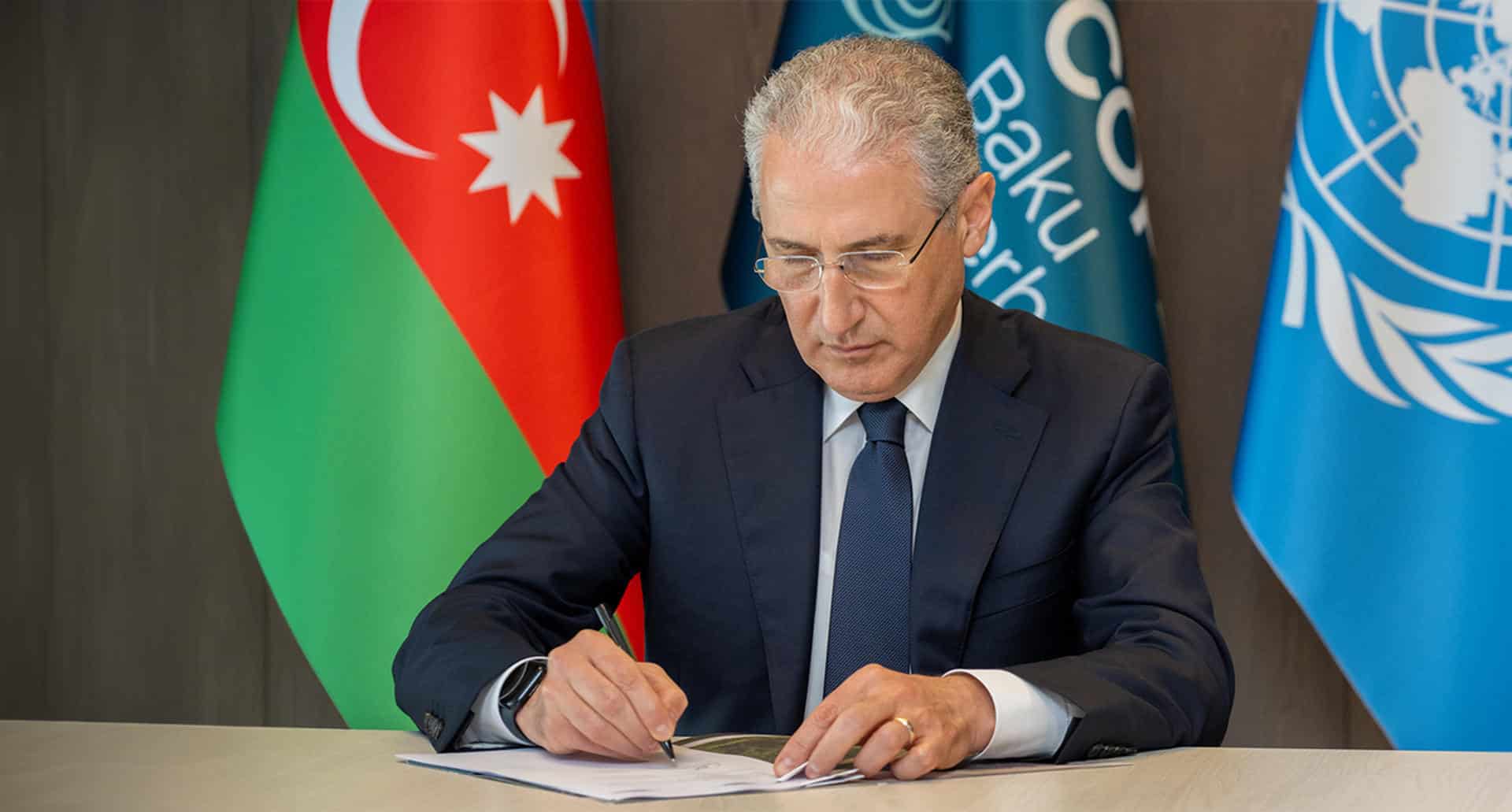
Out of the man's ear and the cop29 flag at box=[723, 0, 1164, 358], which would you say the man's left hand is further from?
the cop29 flag at box=[723, 0, 1164, 358]

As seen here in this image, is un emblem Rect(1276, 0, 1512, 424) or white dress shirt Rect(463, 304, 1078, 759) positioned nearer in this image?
white dress shirt Rect(463, 304, 1078, 759)

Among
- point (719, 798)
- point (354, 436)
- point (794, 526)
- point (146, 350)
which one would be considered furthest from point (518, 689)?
point (146, 350)

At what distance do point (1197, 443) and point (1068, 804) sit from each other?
6.54ft

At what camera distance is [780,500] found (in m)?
1.85

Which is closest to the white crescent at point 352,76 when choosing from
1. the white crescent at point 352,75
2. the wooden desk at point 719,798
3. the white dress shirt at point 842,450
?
the white crescent at point 352,75

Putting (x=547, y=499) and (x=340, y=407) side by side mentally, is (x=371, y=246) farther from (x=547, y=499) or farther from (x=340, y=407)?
(x=547, y=499)

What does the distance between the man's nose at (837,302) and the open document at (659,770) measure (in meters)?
0.49

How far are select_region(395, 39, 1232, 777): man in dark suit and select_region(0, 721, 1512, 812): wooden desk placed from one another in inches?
5.1

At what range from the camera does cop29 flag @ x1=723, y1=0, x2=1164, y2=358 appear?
269 cm

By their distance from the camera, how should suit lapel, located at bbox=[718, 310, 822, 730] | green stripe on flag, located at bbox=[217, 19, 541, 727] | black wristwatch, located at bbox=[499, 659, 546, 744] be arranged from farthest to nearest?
1. green stripe on flag, located at bbox=[217, 19, 541, 727]
2. suit lapel, located at bbox=[718, 310, 822, 730]
3. black wristwatch, located at bbox=[499, 659, 546, 744]

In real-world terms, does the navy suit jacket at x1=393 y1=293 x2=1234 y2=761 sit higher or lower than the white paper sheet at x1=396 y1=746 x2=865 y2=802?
higher

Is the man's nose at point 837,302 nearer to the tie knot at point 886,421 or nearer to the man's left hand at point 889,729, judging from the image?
the tie knot at point 886,421

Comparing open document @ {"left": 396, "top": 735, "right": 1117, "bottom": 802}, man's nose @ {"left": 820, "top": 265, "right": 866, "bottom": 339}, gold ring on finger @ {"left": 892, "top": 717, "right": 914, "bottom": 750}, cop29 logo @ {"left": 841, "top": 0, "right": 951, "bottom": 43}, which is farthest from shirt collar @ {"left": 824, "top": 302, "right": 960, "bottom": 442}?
cop29 logo @ {"left": 841, "top": 0, "right": 951, "bottom": 43}

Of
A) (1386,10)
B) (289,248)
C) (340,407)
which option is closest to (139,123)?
(289,248)
